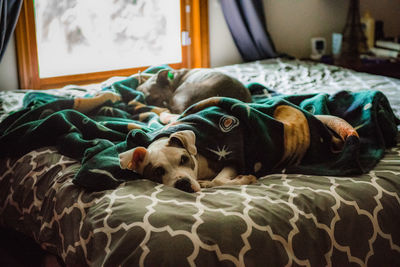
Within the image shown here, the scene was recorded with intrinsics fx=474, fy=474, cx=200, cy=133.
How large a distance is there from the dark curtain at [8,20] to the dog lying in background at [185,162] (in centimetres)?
148

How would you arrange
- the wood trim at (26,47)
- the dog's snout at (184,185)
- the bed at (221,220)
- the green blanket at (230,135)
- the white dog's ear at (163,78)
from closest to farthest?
the bed at (221,220), the dog's snout at (184,185), the green blanket at (230,135), the white dog's ear at (163,78), the wood trim at (26,47)

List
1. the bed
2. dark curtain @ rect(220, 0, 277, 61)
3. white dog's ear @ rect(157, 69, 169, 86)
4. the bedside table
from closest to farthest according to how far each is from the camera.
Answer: the bed, white dog's ear @ rect(157, 69, 169, 86), the bedside table, dark curtain @ rect(220, 0, 277, 61)

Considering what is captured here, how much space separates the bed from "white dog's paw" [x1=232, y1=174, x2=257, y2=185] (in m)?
0.03

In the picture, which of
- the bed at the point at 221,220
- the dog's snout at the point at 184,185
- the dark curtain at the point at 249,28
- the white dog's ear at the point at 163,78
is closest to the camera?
the bed at the point at 221,220

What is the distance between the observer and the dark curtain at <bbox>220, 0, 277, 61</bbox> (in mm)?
3371

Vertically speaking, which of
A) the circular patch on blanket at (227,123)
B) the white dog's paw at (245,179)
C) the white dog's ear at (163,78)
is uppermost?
the white dog's ear at (163,78)

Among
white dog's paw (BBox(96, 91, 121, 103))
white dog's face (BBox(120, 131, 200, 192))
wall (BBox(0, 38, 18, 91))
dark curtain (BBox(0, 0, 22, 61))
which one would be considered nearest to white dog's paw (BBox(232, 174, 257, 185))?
white dog's face (BBox(120, 131, 200, 192))

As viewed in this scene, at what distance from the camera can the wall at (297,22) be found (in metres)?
3.44

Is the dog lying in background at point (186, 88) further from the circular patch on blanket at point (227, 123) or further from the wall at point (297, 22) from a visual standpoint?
the wall at point (297, 22)

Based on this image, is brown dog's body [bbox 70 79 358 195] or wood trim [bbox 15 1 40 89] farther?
wood trim [bbox 15 1 40 89]

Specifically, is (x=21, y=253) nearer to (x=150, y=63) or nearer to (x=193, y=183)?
(x=193, y=183)

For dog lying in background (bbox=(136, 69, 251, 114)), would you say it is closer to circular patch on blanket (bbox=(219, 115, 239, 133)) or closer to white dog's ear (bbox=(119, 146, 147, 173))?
circular patch on blanket (bbox=(219, 115, 239, 133))

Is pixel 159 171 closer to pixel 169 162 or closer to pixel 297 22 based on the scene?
pixel 169 162

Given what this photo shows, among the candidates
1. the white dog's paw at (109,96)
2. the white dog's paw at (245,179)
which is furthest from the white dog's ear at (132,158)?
the white dog's paw at (109,96)
